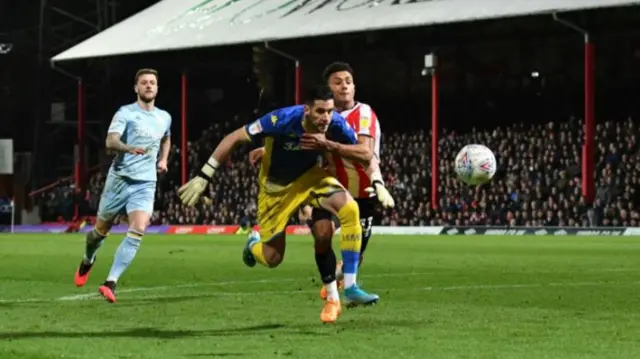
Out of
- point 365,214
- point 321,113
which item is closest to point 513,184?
point 365,214

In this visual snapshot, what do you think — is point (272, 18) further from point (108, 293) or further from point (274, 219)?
point (274, 219)

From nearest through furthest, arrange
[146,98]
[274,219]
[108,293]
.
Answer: [274,219], [108,293], [146,98]

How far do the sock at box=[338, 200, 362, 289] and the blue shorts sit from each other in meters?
3.65

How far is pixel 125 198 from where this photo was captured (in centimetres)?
1457

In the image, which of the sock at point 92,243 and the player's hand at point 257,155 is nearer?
the player's hand at point 257,155

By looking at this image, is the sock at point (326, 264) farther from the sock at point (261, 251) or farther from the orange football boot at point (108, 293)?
the orange football boot at point (108, 293)

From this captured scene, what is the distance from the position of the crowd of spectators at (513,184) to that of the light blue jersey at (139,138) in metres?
21.7

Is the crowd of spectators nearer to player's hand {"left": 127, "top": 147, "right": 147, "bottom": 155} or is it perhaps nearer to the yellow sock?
player's hand {"left": 127, "top": 147, "right": 147, "bottom": 155}

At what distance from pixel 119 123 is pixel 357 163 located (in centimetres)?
312

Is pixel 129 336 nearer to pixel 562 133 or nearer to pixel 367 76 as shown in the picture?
pixel 562 133

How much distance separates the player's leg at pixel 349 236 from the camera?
11188 millimetres

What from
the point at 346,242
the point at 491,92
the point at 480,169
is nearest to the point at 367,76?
the point at 491,92

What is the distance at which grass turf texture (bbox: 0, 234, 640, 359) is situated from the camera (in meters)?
8.86

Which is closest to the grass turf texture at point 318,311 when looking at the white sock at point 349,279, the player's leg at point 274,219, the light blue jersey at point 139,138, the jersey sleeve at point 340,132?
the white sock at point 349,279
